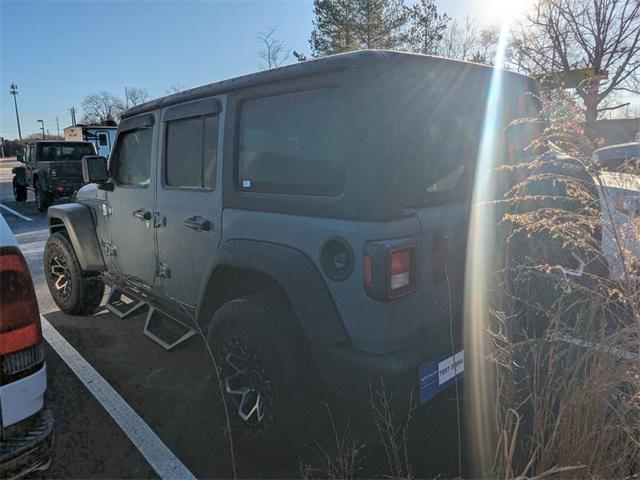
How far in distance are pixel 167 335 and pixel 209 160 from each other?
1.86m

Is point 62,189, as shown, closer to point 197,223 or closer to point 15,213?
point 15,213

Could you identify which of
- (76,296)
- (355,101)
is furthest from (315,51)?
(355,101)

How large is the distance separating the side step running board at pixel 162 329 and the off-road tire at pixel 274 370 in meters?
1.27

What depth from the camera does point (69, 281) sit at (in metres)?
4.75

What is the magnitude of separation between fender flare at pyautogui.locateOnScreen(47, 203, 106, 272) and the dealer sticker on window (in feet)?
11.7

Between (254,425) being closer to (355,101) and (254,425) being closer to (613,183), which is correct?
(355,101)

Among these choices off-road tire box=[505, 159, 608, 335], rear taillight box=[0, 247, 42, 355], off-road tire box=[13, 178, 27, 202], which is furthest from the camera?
off-road tire box=[13, 178, 27, 202]

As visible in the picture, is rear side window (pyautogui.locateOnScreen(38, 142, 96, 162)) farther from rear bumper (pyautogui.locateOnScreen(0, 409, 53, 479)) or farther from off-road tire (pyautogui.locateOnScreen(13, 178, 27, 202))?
rear bumper (pyautogui.locateOnScreen(0, 409, 53, 479))

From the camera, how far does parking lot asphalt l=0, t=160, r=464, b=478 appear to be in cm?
258

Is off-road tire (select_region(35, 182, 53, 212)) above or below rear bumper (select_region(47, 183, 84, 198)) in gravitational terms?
below

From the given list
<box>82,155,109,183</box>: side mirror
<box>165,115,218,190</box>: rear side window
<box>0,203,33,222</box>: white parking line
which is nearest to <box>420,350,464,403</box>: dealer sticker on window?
<box>165,115,218,190</box>: rear side window

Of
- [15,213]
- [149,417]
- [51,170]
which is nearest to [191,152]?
[149,417]

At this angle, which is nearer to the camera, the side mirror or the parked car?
the parked car

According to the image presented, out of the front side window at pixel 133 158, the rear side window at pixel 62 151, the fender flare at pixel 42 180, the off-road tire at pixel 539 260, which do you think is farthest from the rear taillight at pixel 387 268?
the rear side window at pixel 62 151
